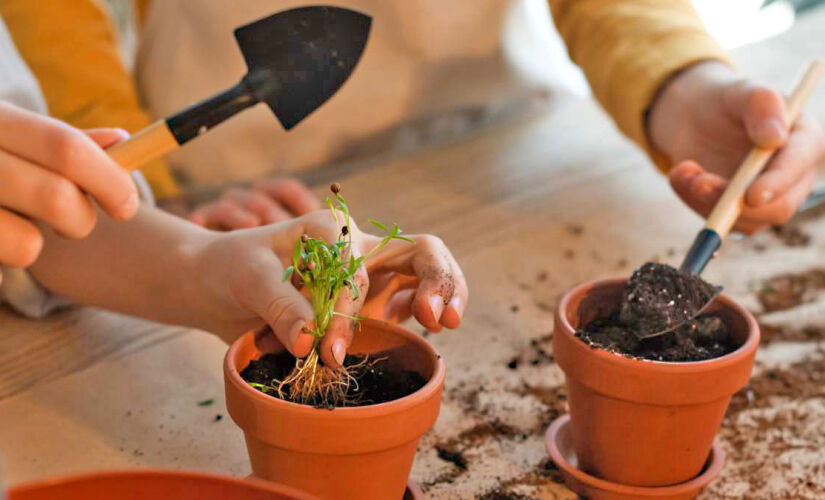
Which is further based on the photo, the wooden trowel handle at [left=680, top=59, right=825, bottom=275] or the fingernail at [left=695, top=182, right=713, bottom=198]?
the fingernail at [left=695, top=182, right=713, bottom=198]

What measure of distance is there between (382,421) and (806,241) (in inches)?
34.5

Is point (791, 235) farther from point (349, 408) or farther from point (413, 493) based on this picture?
point (349, 408)

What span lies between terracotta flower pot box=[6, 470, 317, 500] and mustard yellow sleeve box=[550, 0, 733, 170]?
0.94 meters

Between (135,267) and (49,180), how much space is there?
264mm

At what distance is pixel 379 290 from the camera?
0.85 m

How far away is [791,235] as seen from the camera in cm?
134

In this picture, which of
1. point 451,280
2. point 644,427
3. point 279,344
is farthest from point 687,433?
point 279,344

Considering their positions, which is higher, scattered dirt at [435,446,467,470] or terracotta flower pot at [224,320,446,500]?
terracotta flower pot at [224,320,446,500]

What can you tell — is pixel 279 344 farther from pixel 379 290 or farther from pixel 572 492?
pixel 572 492

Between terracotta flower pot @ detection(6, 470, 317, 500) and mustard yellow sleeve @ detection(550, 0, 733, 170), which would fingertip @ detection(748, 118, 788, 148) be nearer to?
mustard yellow sleeve @ detection(550, 0, 733, 170)

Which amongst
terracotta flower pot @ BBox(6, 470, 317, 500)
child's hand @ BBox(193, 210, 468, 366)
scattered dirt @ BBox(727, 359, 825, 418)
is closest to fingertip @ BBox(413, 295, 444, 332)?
child's hand @ BBox(193, 210, 468, 366)

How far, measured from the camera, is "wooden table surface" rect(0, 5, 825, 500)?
34.2 inches

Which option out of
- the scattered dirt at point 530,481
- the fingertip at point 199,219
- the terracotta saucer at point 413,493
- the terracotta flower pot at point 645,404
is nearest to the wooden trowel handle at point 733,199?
the terracotta flower pot at point 645,404

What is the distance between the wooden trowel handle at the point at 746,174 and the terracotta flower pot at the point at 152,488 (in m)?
0.62
